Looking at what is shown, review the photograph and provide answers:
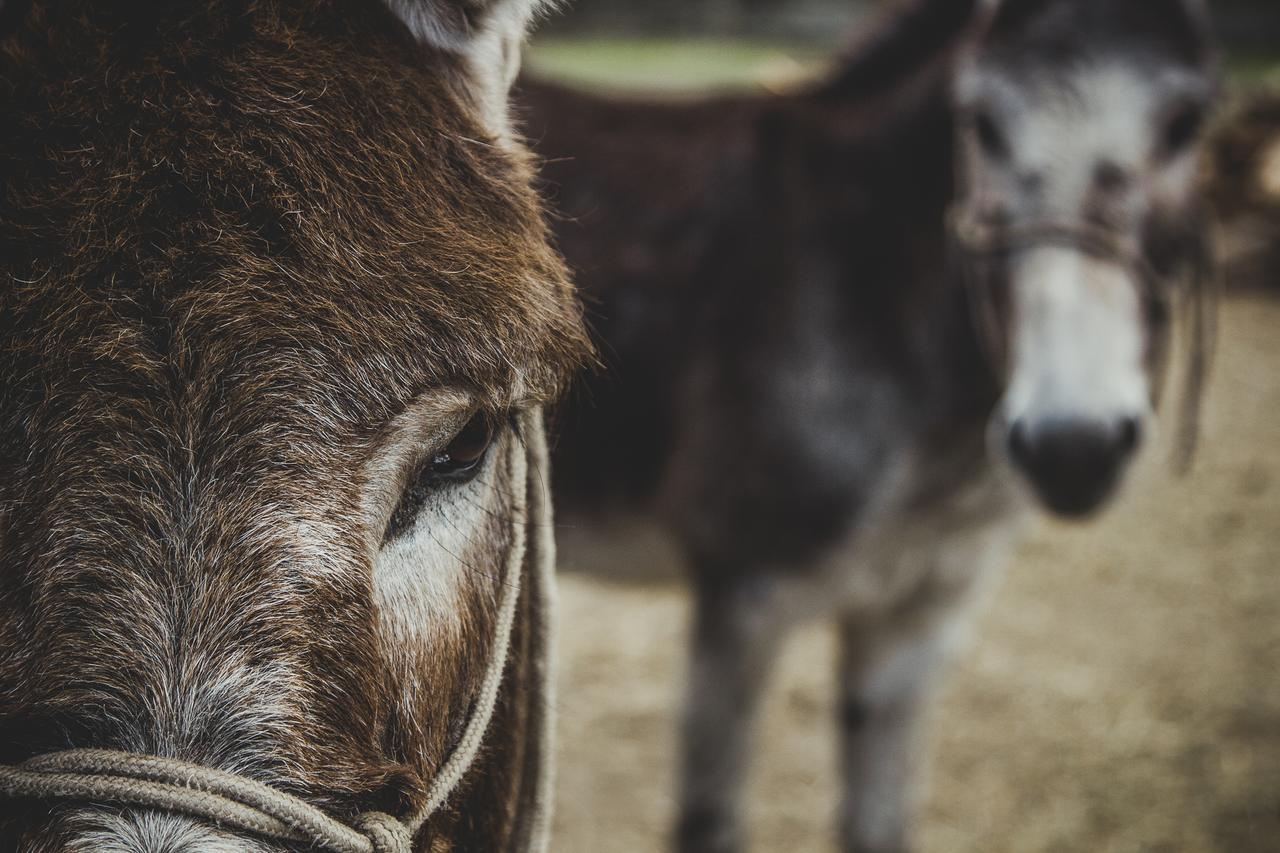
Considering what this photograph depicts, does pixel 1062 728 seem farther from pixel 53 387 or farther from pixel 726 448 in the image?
pixel 53 387

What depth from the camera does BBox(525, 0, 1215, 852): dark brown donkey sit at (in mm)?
1957

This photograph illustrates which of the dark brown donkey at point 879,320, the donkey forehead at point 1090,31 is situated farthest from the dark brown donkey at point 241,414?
the donkey forehead at point 1090,31

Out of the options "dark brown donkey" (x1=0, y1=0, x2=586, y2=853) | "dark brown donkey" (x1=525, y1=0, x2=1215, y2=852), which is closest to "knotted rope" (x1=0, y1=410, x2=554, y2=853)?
"dark brown donkey" (x1=0, y1=0, x2=586, y2=853)

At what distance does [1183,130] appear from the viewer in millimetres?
2074

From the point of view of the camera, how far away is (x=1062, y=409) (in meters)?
1.84

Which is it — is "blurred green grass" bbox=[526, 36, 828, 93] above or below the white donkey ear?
above

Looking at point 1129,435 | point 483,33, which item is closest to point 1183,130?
point 1129,435

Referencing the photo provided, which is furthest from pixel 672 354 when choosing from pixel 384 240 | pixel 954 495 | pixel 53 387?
pixel 53 387

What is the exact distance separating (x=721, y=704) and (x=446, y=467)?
177 cm

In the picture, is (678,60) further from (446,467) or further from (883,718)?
(446,467)

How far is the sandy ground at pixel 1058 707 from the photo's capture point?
3227 mm

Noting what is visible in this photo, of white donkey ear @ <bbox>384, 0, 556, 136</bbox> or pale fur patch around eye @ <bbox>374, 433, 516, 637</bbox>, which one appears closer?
pale fur patch around eye @ <bbox>374, 433, 516, 637</bbox>

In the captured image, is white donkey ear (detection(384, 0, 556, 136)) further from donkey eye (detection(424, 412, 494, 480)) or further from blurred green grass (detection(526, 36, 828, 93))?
blurred green grass (detection(526, 36, 828, 93))

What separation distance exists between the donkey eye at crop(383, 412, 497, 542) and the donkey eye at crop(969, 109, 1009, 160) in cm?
151
